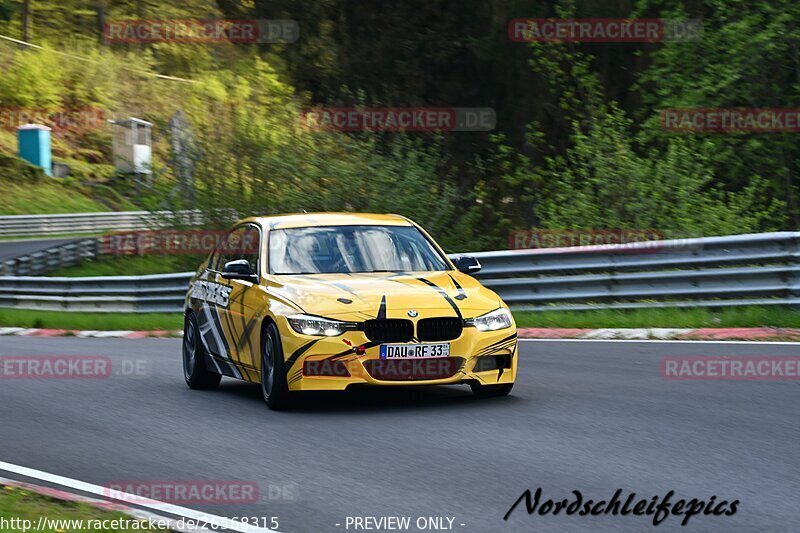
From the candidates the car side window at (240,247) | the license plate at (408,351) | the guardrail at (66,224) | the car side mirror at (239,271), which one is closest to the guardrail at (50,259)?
the guardrail at (66,224)

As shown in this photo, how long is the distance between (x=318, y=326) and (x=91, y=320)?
15.5 meters

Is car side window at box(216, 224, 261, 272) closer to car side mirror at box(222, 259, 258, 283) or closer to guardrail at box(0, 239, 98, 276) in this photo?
car side mirror at box(222, 259, 258, 283)

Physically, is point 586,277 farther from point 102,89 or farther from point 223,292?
point 102,89

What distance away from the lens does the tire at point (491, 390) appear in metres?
10.7

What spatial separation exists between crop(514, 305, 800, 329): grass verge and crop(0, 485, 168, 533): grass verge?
9.27 metres

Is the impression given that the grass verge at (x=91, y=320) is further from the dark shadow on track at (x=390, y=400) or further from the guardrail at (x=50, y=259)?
the dark shadow on track at (x=390, y=400)

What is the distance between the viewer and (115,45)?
87312mm

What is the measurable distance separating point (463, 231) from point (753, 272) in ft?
36.7

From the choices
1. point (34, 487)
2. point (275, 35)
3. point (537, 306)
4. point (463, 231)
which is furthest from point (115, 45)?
point (34, 487)

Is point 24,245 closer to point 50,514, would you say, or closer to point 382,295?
point 382,295

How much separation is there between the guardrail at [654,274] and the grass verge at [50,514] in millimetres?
9622

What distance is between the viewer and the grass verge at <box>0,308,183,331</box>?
23.1m

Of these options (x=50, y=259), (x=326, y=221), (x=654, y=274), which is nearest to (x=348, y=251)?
(x=326, y=221)

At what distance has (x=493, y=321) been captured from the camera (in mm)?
10445
